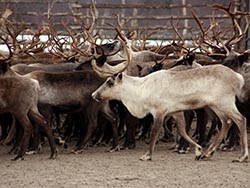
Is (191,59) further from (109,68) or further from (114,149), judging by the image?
(114,149)

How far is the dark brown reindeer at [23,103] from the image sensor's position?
750 centimetres

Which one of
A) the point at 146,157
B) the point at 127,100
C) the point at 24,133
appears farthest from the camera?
the point at 127,100

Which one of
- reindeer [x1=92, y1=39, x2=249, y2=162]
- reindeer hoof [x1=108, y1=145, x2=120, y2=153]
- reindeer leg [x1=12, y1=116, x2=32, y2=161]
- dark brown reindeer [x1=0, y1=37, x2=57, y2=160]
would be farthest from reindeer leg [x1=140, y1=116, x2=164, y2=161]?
reindeer leg [x1=12, y1=116, x2=32, y2=161]

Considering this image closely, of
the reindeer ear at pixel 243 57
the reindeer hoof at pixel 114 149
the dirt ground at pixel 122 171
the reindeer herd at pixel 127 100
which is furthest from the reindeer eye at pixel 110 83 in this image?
the reindeer ear at pixel 243 57

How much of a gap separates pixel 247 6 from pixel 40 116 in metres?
7.17

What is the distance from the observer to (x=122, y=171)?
6.80 m

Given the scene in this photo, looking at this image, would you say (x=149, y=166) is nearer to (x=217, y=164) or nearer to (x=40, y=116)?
(x=217, y=164)

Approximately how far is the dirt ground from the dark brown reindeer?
26cm

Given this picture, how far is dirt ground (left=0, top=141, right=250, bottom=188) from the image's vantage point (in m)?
6.21

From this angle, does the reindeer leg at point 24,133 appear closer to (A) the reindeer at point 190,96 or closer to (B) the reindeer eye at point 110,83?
(B) the reindeer eye at point 110,83

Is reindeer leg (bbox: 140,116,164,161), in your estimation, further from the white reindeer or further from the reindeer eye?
the reindeer eye

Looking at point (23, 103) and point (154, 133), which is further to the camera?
point (23, 103)

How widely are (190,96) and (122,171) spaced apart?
1.12 meters

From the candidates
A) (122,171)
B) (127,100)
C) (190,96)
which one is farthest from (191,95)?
(122,171)
